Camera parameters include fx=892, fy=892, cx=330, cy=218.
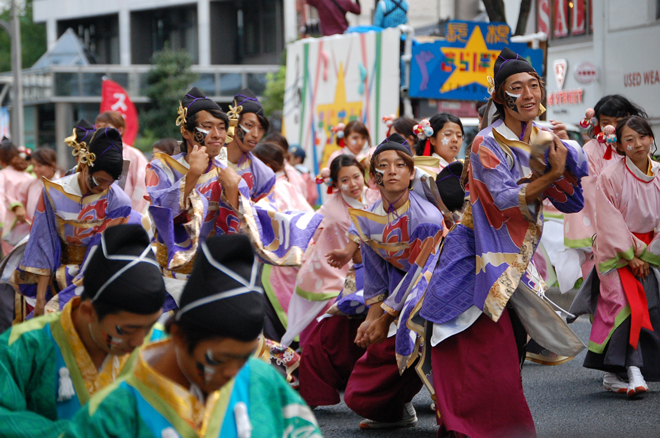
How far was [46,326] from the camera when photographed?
2.54m

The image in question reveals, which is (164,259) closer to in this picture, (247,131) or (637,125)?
(247,131)

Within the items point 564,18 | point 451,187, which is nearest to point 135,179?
point 451,187

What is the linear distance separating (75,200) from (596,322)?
3.34 m

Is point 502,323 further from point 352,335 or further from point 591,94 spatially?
point 591,94

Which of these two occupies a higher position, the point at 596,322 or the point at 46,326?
the point at 46,326

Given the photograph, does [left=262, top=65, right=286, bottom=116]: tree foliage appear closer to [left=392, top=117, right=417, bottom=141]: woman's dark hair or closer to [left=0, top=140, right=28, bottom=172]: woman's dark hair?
[left=0, top=140, right=28, bottom=172]: woman's dark hair

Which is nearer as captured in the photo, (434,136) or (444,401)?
(444,401)

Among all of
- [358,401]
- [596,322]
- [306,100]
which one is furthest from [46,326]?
[306,100]

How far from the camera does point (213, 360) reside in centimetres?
198

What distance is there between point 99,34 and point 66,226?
44.4m

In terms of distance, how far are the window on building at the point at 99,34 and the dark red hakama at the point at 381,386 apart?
144 feet

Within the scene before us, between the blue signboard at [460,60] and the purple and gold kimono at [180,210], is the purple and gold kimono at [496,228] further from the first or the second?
the blue signboard at [460,60]

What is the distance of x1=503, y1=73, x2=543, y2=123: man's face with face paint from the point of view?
4.16 metres

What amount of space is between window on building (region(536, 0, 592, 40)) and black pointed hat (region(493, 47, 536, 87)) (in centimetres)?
1509
